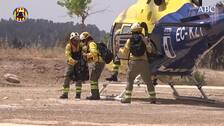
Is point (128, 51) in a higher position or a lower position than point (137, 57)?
higher

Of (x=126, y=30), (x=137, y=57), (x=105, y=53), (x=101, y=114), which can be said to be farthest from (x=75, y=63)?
(x=101, y=114)

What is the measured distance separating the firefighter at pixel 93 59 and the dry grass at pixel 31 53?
14.7 meters

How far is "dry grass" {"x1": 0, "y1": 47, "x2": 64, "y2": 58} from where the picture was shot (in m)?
32.1

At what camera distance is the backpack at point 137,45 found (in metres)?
15.5

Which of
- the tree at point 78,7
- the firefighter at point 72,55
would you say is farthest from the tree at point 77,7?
the firefighter at point 72,55

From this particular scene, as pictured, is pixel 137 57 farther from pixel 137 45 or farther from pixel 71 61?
pixel 71 61

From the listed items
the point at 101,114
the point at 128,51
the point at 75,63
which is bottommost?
the point at 101,114

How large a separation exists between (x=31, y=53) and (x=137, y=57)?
18264 mm

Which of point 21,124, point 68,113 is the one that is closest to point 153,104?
point 68,113

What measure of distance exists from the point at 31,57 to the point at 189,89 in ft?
32.1

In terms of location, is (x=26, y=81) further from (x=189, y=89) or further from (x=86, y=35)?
(x=86, y=35)

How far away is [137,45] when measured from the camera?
15570 millimetres

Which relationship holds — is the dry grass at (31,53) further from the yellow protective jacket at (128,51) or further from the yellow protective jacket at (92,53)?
the yellow protective jacket at (128,51)

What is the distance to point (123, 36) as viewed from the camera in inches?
678
